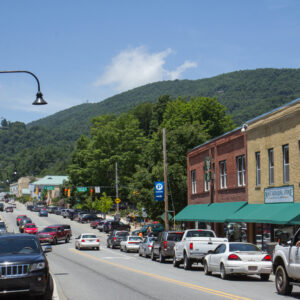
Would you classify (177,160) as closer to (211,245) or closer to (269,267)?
(211,245)

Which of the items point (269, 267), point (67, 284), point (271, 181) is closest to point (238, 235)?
point (271, 181)

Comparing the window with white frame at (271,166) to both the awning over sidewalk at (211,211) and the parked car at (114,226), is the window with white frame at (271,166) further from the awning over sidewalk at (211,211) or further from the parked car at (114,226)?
the parked car at (114,226)

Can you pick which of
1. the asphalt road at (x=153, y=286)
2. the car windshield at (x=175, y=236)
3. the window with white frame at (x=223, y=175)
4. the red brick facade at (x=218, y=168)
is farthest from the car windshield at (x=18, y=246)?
the window with white frame at (x=223, y=175)

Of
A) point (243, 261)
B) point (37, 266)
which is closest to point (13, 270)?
point (37, 266)

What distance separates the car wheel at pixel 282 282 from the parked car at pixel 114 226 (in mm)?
48097

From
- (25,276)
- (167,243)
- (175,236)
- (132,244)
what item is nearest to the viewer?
(25,276)

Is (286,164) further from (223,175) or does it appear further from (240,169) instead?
(223,175)

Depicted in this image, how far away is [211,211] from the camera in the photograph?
3753 cm

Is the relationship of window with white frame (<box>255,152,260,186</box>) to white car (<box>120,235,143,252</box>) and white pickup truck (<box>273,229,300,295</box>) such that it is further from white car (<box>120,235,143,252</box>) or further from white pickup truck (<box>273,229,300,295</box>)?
white pickup truck (<box>273,229,300,295</box>)

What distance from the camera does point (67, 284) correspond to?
18.5 m

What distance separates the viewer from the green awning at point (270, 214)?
80.0 ft

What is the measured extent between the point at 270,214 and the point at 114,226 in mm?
40494

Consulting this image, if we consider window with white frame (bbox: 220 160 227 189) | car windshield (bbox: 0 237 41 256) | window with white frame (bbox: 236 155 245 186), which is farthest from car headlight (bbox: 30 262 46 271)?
window with white frame (bbox: 220 160 227 189)

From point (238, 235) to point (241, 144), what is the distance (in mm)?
5864
